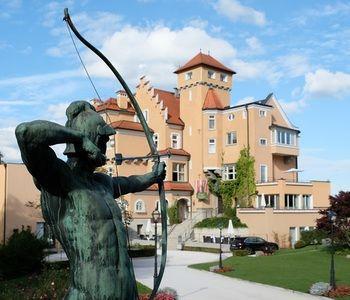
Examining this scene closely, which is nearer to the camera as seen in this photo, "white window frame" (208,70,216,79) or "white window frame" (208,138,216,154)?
"white window frame" (208,138,216,154)

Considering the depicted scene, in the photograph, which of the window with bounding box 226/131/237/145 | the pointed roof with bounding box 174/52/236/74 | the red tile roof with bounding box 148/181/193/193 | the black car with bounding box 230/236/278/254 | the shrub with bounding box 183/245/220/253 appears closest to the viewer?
the black car with bounding box 230/236/278/254

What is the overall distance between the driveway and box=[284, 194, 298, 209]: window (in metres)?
19.3

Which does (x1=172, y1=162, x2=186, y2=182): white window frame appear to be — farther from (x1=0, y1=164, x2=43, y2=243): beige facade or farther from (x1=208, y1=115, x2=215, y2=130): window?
(x1=0, y1=164, x2=43, y2=243): beige facade

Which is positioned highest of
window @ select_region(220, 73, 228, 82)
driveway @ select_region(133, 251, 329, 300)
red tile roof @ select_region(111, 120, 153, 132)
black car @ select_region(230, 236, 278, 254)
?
window @ select_region(220, 73, 228, 82)

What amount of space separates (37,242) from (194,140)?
32.1 metres

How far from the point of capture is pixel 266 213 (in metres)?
39.9

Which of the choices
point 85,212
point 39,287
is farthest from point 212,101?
point 85,212

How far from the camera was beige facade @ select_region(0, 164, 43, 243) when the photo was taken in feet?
121

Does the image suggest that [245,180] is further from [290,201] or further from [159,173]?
[159,173]

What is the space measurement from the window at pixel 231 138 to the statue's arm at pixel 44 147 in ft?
153

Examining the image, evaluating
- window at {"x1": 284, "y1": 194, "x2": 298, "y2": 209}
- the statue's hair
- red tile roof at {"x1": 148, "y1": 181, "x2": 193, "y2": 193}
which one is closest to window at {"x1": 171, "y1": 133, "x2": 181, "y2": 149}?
red tile roof at {"x1": 148, "y1": 181, "x2": 193, "y2": 193}

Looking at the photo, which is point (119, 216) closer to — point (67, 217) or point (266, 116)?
point (67, 217)

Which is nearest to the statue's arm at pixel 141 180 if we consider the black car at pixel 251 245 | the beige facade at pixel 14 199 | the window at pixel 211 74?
the black car at pixel 251 245

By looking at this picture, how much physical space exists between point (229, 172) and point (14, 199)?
21.0 meters
